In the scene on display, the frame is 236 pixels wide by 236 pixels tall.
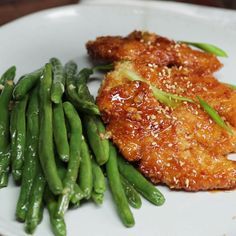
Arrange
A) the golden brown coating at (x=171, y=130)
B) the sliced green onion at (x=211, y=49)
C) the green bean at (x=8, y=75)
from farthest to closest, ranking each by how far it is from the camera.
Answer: the sliced green onion at (x=211, y=49) < the green bean at (x=8, y=75) < the golden brown coating at (x=171, y=130)

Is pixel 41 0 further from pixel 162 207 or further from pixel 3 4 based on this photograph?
pixel 162 207

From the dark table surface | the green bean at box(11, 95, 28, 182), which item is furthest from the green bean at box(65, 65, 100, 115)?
the dark table surface

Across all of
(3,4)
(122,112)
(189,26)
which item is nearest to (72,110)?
(122,112)

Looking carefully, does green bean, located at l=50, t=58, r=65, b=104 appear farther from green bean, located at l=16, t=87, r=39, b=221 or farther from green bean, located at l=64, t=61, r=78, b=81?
green bean, located at l=16, t=87, r=39, b=221

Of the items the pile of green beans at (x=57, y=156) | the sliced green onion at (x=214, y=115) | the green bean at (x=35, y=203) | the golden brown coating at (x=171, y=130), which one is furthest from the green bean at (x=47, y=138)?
the sliced green onion at (x=214, y=115)

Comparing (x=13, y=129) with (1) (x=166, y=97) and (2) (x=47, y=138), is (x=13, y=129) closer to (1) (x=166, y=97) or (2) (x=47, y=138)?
(2) (x=47, y=138)

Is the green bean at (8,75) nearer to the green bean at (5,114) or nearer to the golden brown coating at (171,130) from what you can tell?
the green bean at (5,114)
